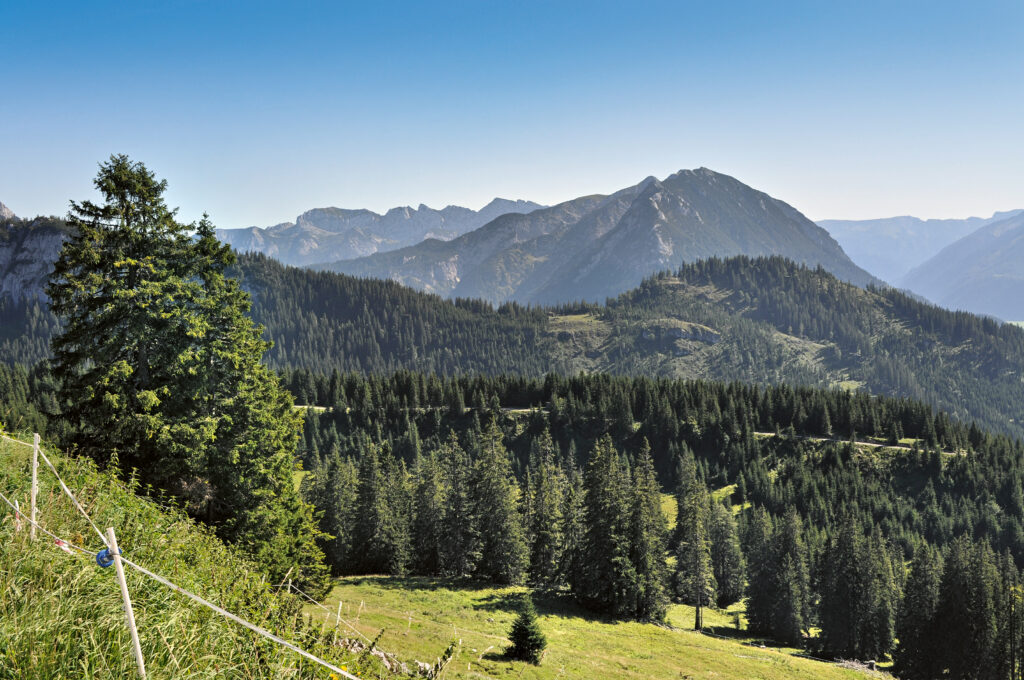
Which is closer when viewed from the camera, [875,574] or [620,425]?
[875,574]

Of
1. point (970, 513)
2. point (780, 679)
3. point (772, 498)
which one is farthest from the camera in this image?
point (772, 498)

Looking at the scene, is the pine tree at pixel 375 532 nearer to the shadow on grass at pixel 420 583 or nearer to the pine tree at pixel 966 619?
the shadow on grass at pixel 420 583

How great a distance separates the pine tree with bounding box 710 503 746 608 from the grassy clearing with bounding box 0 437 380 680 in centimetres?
10233

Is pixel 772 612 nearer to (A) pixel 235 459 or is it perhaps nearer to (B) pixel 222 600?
(A) pixel 235 459

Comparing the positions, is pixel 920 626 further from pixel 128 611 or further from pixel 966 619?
pixel 128 611

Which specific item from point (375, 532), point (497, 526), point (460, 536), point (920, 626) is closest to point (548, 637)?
point (497, 526)

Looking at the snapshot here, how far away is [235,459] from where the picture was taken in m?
25.3

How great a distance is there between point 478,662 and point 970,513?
143 metres

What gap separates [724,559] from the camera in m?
102

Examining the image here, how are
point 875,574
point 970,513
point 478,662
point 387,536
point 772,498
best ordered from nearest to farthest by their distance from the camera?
point 478,662
point 387,536
point 875,574
point 970,513
point 772,498

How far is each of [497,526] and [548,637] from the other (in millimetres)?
21628

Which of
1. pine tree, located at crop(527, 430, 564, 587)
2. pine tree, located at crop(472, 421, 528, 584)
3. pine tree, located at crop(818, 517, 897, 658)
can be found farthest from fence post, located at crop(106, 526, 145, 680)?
pine tree, located at crop(818, 517, 897, 658)

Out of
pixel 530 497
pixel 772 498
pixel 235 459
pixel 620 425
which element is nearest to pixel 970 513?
pixel 772 498

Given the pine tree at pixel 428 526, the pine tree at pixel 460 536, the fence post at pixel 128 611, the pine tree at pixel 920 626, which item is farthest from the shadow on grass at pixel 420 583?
the fence post at pixel 128 611
